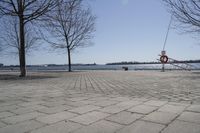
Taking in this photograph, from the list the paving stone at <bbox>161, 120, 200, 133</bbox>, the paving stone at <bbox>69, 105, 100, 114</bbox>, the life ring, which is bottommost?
the paving stone at <bbox>161, 120, 200, 133</bbox>

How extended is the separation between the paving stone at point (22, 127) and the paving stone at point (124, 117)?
110cm

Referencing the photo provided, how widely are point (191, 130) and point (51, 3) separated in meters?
11.8

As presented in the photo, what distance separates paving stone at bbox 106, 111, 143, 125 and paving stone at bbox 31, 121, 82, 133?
0.59 meters

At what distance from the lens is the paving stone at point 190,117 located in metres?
3.05

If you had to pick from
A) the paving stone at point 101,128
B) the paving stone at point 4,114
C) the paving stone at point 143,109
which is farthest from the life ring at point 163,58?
the paving stone at point 4,114

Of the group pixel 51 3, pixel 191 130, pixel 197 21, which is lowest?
pixel 191 130

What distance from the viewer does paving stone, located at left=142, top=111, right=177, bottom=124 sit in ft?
9.93

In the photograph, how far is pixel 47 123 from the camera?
2.97 metres

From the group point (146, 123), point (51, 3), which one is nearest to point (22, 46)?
point (51, 3)

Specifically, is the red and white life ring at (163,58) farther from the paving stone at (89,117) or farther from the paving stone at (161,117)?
the paving stone at (89,117)

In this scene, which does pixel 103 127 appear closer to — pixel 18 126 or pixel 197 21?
pixel 18 126

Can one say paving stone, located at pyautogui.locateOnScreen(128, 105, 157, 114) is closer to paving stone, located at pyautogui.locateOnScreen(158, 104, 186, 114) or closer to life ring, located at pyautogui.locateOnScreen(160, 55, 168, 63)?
paving stone, located at pyautogui.locateOnScreen(158, 104, 186, 114)

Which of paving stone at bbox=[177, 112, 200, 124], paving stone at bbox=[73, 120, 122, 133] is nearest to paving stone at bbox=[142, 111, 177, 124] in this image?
paving stone at bbox=[177, 112, 200, 124]

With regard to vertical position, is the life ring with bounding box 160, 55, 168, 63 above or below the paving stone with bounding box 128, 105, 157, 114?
above
